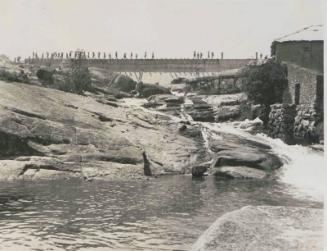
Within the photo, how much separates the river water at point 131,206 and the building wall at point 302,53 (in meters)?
13.2

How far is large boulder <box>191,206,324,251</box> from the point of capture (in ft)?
39.4

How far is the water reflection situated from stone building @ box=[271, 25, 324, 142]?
30.0 feet

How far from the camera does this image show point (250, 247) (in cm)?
1191

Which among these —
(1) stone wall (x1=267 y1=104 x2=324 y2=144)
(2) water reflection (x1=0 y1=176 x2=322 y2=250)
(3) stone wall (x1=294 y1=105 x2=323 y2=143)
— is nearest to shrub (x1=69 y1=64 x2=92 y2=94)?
(1) stone wall (x1=267 y1=104 x2=324 y2=144)

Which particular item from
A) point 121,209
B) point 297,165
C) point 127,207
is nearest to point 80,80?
point 297,165

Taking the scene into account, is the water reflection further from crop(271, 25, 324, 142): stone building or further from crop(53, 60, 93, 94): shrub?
crop(53, 60, 93, 94): shrub

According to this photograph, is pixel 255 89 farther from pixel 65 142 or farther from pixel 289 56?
pixel 65 142

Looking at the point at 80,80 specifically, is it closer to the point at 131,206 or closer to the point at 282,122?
the point at 282,122

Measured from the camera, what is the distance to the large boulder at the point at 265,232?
1202 centimetres

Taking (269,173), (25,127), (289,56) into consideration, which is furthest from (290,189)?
(289,56)

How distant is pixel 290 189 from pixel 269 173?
397 cm

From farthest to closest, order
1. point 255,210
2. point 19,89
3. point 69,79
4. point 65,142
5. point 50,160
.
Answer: point 69,79 → point 19,89 → point 65,142 → point 50,160 → point 255,210

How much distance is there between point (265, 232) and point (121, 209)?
7.95m

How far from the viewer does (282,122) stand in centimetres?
3734
